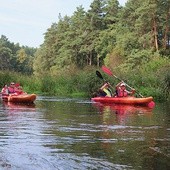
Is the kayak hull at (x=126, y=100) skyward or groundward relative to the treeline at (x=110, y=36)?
groundward

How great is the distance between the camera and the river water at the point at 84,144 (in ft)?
24.3

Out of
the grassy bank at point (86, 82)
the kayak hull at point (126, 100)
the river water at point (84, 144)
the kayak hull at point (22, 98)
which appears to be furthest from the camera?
the grassy bank at point (86, 82)

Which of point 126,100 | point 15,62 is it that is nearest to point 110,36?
point 126,100

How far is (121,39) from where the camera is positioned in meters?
51.5

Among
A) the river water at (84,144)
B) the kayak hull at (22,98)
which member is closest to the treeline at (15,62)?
the kayak hull at (22,98)

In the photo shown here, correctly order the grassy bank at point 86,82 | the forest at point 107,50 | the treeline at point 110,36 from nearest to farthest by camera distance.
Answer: the grassy bank at point 86,82 → the forest at point 107,50 → the treeline at point 110,36

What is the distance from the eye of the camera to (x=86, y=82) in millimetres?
31906

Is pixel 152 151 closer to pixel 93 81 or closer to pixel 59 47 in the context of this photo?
pixel 93 81

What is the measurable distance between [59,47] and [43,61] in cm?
481

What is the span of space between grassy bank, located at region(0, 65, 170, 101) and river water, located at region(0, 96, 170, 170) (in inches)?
507

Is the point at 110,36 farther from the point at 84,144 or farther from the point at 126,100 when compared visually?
the point at 84,144

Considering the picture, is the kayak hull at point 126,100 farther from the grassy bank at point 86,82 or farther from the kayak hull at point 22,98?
the grassy bank at point 86,82

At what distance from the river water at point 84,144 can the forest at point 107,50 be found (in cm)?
1395

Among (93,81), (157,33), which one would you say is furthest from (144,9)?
(93,81)
